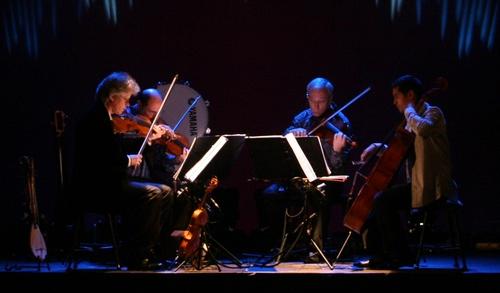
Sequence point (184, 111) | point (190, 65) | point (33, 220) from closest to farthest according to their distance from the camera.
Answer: point (33, 220) → point (184, 111) → point (190, 65)

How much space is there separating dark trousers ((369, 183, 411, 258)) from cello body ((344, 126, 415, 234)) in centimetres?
6

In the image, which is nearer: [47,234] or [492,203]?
[47,234]

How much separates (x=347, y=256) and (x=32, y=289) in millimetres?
2537

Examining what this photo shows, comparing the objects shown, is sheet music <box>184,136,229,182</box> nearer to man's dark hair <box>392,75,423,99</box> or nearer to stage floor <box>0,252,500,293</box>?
stage floor <box>0,252,500,293</box>

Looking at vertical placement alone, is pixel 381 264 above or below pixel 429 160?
below

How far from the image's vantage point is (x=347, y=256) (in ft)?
19.6

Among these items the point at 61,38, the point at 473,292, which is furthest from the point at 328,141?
the point at 61,38

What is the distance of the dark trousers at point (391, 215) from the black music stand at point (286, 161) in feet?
1.46

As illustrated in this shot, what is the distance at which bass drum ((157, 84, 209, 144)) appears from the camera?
254 inches

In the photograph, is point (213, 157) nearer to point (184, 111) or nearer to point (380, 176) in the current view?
point (380, 176)

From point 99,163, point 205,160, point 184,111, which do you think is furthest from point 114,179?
point 184,111

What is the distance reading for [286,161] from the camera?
5141mm

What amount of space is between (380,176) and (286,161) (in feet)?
2.22

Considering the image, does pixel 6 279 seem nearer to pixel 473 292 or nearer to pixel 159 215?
pixel 159 215
